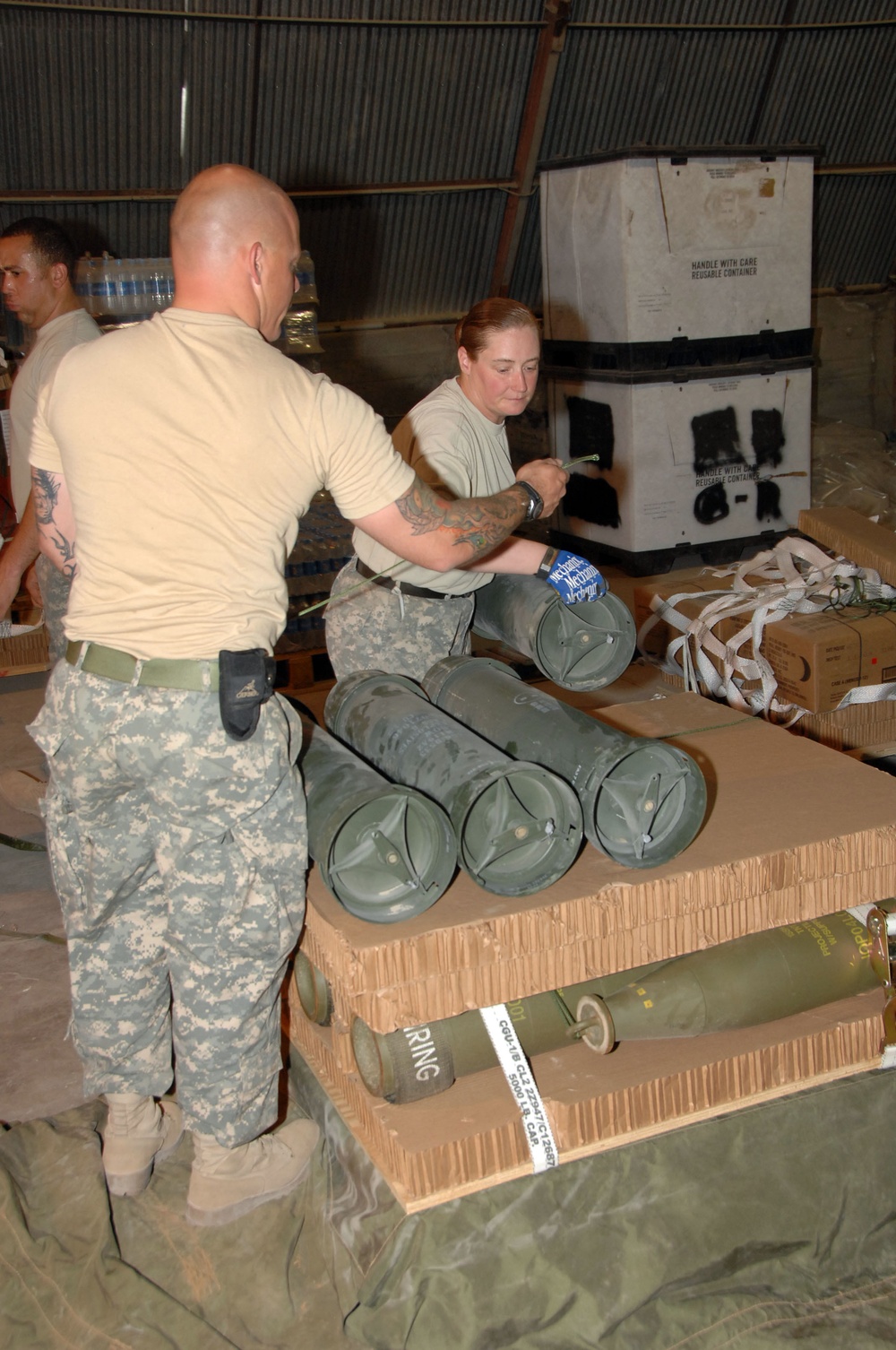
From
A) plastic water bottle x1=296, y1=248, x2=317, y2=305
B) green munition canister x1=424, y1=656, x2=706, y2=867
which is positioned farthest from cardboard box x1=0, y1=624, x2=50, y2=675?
green munition canister x1=424, y1=656, x2=706, y2=867

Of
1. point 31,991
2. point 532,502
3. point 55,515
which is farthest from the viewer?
point 31,991

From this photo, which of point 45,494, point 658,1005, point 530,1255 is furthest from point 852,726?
point 45,494

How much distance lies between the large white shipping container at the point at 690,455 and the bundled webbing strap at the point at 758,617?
2247 millimetres

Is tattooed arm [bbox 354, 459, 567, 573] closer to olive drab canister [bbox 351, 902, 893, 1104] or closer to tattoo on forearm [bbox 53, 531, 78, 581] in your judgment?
tattoo on forearm [bbox 53, 531, 78, 581]

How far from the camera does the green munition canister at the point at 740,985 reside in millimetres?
2477

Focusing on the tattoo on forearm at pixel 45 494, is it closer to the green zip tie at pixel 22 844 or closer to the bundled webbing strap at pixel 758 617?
the green zip tie at pixel 22 844

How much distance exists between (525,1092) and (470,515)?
1165 millimetres

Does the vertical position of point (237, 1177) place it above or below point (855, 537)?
below

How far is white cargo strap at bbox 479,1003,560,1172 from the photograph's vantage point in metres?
2.31

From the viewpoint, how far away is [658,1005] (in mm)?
2488

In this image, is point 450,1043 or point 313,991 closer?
point 450,1043

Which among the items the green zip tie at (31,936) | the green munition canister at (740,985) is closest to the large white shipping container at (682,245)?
the green zip tie at (31,936)

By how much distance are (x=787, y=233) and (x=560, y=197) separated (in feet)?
4.79

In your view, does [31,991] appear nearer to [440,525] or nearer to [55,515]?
[55,515]
